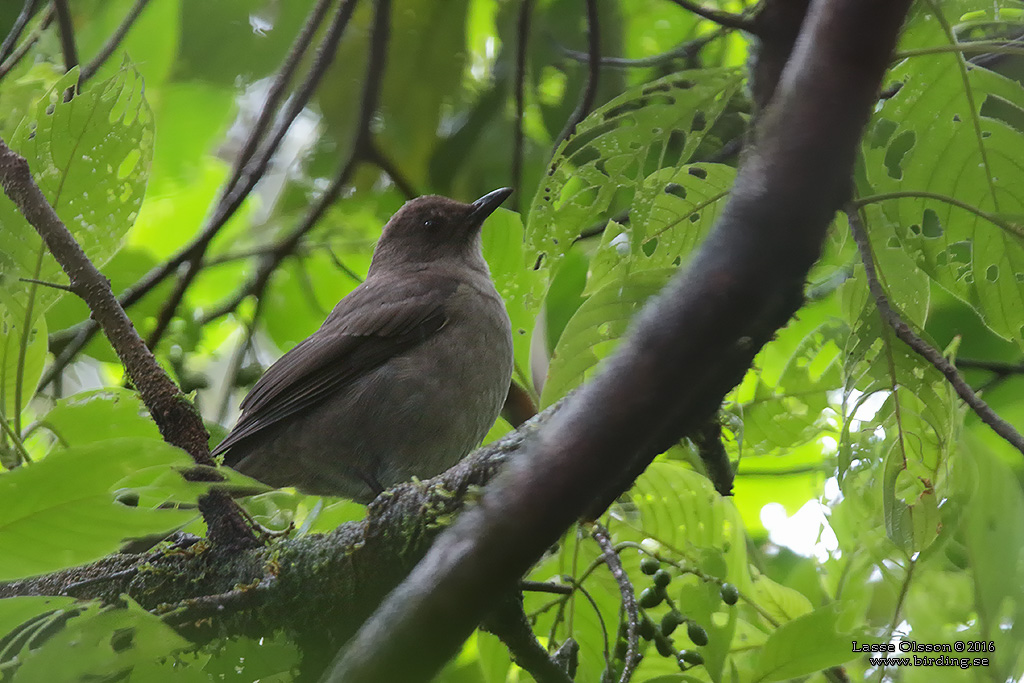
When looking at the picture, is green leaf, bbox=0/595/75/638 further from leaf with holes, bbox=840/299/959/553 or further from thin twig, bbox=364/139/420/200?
thin twig, bbox=364/139/420/200

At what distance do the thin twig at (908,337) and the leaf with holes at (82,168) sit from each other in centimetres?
215

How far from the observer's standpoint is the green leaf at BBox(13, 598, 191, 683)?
1.73 metres

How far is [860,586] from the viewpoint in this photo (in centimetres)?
332

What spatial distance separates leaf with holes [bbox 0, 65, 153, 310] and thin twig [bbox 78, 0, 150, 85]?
1630 millimetres

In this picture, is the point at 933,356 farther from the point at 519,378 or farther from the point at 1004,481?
the point at 519,378

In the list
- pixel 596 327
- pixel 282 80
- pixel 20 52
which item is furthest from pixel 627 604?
pixel 20 52

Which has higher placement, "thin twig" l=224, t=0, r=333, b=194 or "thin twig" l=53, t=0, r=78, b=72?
"thin twig" l=224, t=0, r=333, b=194

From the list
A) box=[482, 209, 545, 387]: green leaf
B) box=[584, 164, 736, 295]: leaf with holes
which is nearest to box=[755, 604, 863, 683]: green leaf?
box=[584, 164, 736, 295]: leaf with holes

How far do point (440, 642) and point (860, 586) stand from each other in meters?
2.48

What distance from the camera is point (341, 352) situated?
13.1 ft

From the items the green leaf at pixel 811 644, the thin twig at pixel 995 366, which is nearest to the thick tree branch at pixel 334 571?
the green leaf at pixel 811 644

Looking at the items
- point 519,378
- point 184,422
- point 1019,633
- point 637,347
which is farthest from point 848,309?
point 184,422

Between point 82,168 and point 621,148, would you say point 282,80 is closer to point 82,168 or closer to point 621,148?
point 82,168

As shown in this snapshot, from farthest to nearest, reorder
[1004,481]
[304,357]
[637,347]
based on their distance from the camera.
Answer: [304,357], [1004,481], [637,347]
